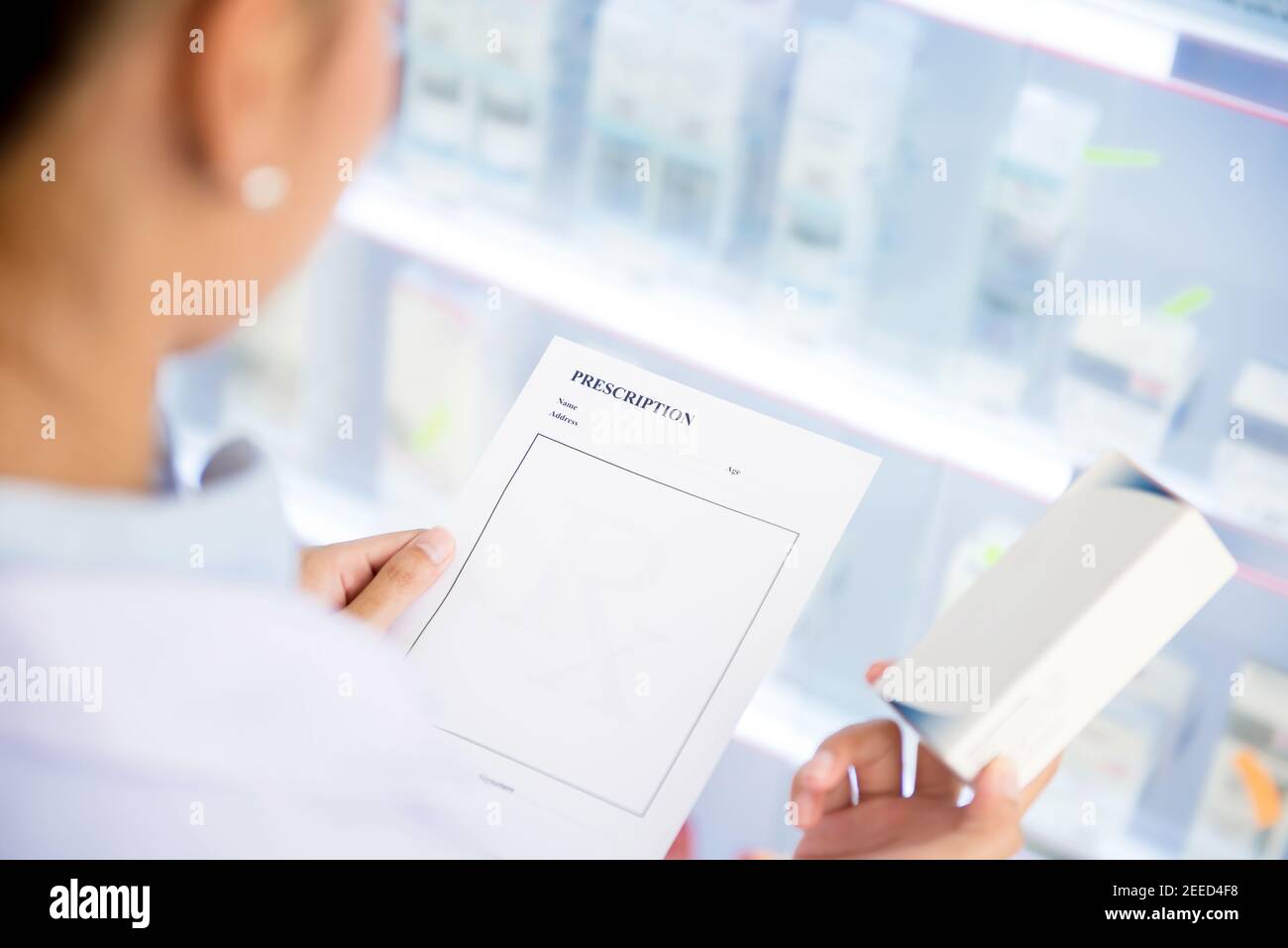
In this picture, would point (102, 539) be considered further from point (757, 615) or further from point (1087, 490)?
point (1087, 490)

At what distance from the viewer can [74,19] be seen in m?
0.50

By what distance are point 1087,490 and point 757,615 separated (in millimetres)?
258

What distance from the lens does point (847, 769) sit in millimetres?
900

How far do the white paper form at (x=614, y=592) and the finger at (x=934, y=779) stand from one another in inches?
6.1

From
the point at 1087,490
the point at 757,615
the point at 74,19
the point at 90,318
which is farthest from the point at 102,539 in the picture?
the point at 1087,490

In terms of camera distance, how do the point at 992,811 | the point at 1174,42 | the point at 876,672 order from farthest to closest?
the point at 1174,42
the point at 876,672
the point at 992,811

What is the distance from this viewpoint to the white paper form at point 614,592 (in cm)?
85

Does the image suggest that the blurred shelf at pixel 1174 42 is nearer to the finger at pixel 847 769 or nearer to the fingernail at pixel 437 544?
the finger at pixel 847 769

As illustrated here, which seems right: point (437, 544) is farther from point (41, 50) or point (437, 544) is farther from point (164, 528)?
point (41, 50)

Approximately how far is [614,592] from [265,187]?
1.51 feet

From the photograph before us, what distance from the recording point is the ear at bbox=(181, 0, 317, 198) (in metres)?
0.51
